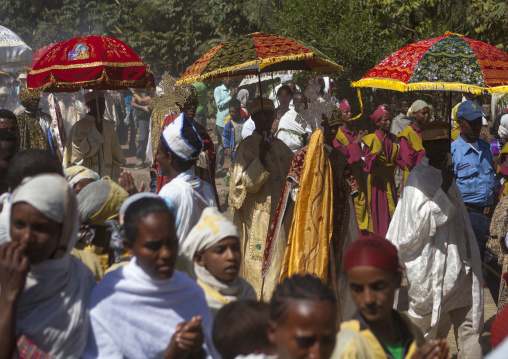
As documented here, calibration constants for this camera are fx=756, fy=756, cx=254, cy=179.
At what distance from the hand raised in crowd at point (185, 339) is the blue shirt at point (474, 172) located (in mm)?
5694

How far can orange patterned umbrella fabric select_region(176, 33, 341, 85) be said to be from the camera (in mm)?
7314

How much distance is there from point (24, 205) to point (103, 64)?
17.1 feet

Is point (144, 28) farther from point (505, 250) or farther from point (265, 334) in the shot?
point (265, 334)

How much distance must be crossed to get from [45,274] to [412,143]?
792cm

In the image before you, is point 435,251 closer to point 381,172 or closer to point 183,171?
point 183,171

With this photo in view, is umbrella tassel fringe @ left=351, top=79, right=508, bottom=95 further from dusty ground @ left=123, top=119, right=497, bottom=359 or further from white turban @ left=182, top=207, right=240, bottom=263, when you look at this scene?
white turban @ left=182, top=207, right=240, bottom=263

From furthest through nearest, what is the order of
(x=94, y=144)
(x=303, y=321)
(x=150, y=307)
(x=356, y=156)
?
(x=356, y=156)
(x=94, y=144)
(x=150, y=307)
(x=303, y=321)

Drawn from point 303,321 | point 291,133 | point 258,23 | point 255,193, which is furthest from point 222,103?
point 303,321

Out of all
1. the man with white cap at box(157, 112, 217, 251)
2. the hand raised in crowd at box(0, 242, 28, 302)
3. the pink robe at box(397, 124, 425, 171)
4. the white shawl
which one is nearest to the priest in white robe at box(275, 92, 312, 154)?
the pink robe at box(397, 124, 425, 171)

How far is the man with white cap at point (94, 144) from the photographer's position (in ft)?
29.2

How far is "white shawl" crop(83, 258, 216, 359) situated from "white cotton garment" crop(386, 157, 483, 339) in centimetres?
353

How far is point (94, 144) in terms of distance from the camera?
29.4 ft

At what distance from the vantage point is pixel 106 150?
29.9 ft

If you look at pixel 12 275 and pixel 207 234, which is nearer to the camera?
pixel 12 275
